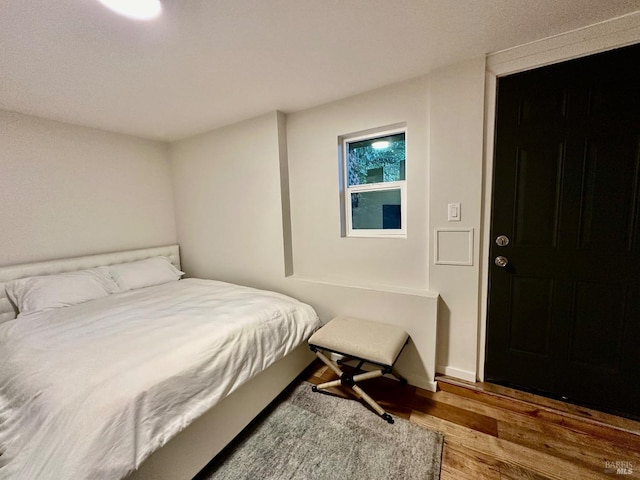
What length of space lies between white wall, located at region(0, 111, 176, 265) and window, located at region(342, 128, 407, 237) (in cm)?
242

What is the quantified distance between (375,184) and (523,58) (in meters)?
1.21

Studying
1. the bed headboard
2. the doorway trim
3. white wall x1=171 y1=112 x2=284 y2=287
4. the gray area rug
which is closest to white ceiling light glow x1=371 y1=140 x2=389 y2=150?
the doorway trim

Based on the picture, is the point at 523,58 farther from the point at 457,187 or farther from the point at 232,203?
the point at 232,203

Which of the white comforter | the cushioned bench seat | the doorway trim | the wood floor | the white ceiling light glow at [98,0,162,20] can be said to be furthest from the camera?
the cushioned bench seat

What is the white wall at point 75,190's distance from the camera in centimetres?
215

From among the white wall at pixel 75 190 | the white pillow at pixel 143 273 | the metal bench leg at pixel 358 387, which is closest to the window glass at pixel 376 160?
the metal bench leg at pixel 358 387

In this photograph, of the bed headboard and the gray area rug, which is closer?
the gray area rug

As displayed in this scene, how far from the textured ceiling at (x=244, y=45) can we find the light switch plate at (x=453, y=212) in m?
0.98

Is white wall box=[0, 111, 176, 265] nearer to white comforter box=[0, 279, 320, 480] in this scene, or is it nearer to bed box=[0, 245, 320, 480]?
bed box=[0, 245, 320, 480]

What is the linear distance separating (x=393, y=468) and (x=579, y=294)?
1.53 metres

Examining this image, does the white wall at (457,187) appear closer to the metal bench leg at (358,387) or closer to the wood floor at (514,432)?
the wood floor at (514,432)

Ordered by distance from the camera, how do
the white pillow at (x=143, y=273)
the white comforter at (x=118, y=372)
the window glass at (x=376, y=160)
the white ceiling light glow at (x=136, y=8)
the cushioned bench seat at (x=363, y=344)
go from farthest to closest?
the white pillow at (x=143, y=273) → the window glass at (x=376, y=160) → the cushioned bench seat at (x=363, y=344) → the white ceiling light glow at (x=136, y=8) → the white comforter at (x=118, y=372)

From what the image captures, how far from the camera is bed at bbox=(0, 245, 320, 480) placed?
96cm

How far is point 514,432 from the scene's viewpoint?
1.47 meters
